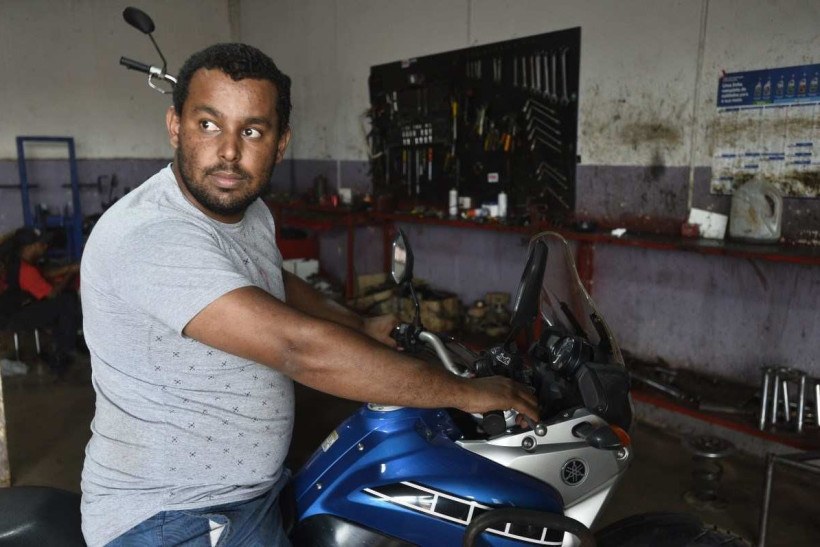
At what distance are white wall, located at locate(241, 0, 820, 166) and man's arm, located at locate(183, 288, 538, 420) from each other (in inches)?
116

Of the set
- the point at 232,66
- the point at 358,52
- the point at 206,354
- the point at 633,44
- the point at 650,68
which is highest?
the point at 358,52

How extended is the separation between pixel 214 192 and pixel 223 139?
0.36 ft

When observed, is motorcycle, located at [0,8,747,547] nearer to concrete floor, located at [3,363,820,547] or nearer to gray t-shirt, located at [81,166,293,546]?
gray t-shirt, located at [81,166,293,546]

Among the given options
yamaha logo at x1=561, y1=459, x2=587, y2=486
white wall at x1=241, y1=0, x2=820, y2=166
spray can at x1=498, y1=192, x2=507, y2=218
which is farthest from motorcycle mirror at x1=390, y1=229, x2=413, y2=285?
spray can at x1=498, y1=192, x2=507, y2=218

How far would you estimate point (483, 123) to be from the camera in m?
4.75

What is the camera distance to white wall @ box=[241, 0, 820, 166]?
3.32 meters

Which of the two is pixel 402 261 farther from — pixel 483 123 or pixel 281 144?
pixel 483 123

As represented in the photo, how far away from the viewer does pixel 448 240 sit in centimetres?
532

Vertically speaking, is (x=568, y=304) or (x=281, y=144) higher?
(x=281, y=144)

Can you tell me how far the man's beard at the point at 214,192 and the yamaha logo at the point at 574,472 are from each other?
837 mm

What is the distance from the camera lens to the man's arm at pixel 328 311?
1.75 m

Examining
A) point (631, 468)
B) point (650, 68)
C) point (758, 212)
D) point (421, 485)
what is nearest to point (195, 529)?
point (421, 485)

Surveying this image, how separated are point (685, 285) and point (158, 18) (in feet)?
21.6

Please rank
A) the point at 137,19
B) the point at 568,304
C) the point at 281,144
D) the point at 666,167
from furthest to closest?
the point at 666,167 → the point at 137,19 → the point at 568,304 → the point at 281,144
